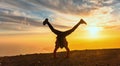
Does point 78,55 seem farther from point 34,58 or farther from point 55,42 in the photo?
point 34,58

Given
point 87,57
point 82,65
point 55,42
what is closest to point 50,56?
point 55,42

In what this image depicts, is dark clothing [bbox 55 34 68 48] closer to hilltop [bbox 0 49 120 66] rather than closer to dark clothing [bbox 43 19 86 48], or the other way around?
dark clothing [bbox 43 19 86 48]

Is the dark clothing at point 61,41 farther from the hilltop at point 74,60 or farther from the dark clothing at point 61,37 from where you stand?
the hilltop at point 74,60

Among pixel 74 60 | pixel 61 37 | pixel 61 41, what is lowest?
pixel 74 60

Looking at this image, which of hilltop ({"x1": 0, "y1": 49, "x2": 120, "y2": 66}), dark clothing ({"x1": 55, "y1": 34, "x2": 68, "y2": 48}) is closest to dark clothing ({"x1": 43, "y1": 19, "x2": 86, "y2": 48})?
dark clothing ({"x1": 55, "y1": 34, "x2": 68, "y2": 48})

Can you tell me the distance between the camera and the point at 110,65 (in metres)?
24.5

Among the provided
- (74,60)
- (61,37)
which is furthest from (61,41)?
(74,60)

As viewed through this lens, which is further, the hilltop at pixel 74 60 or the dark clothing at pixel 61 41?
the dark clothing at pixel 61 41

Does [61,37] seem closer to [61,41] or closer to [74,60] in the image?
[61,41]

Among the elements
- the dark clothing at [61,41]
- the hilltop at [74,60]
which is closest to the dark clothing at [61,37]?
the dark clothing at [61,41]

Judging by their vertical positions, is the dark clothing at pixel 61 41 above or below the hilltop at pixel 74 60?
above

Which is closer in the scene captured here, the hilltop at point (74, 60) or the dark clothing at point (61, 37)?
the hilltop at point (74, 60)

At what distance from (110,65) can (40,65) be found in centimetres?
673

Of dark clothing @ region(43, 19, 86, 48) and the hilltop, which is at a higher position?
dark clothing @ region(43, 19, 86, 48)
